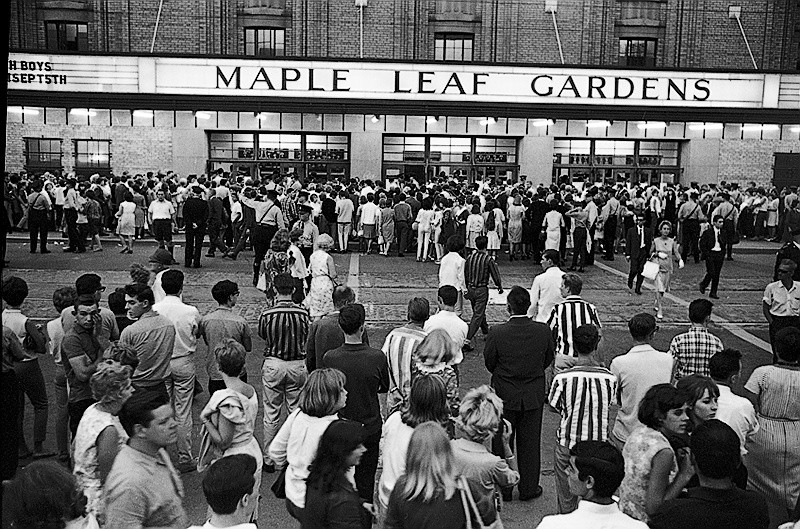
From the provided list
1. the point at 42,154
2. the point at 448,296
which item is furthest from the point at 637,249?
the point at 42,154

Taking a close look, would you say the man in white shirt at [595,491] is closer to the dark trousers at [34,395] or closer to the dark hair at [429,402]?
the dark hair at [429,402]

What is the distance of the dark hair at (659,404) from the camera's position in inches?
203

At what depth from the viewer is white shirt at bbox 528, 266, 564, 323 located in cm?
1026

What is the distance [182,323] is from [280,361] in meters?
1.07

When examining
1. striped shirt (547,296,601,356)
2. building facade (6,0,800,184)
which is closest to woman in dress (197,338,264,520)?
striped shirt (547,296,601,356)

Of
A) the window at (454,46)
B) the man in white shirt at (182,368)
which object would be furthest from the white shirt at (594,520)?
the window at (454,46)

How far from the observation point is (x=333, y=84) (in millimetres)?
30547

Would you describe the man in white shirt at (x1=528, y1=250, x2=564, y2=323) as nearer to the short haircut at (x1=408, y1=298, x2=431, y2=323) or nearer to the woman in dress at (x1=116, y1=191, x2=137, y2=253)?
the short haircut at (x1=408, y1=298, x2=431, y2=323)

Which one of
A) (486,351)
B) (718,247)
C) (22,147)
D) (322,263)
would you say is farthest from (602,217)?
(22,147)

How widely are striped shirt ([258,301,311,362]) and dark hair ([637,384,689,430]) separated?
357 cm

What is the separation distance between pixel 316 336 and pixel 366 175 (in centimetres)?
2524

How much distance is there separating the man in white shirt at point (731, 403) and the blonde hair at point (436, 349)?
1.99m

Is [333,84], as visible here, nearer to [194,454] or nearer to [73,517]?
[194,454]

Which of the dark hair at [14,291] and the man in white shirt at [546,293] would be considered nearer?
the dark hair at [14,291]
